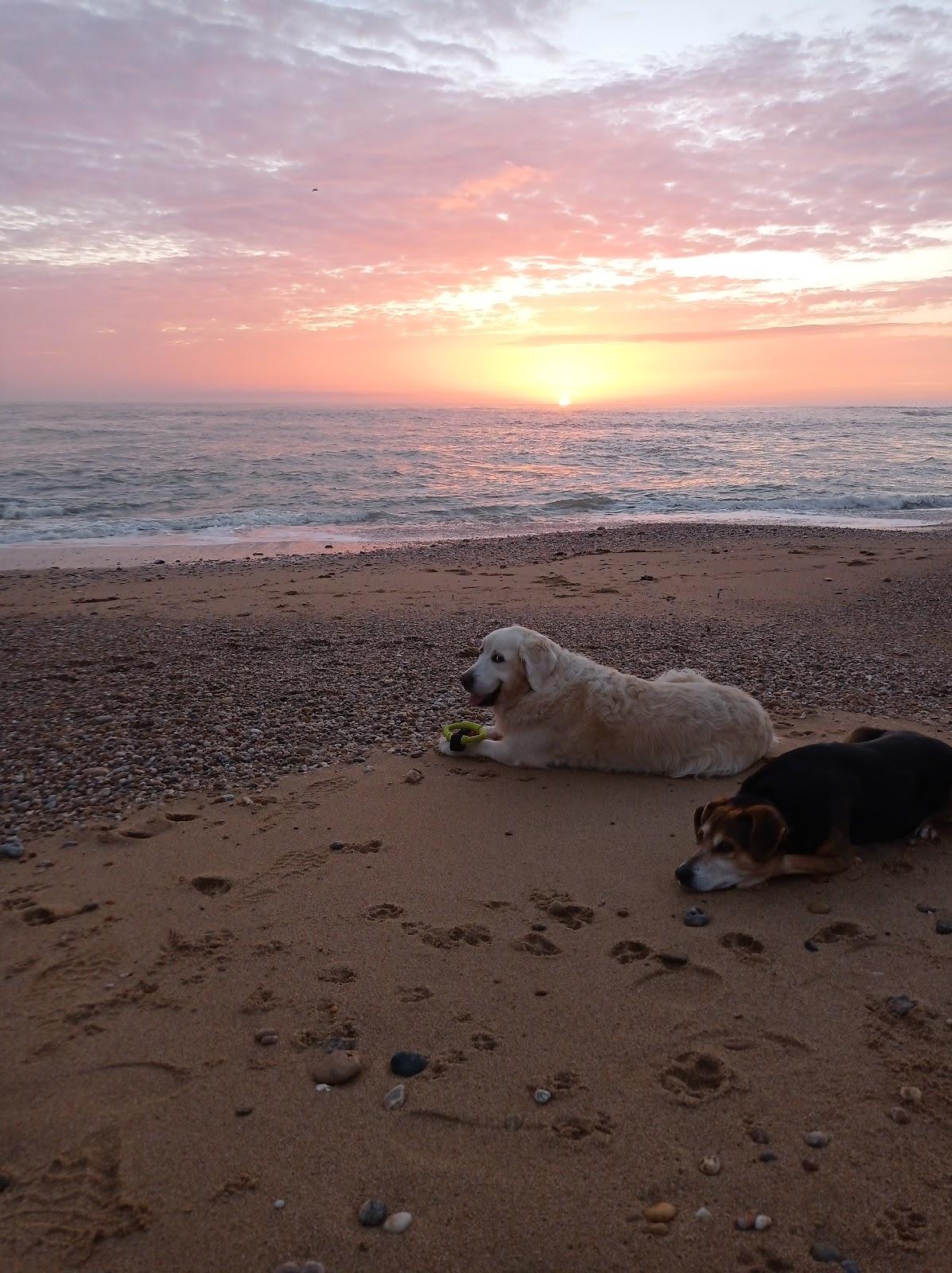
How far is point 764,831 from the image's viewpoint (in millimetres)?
4145

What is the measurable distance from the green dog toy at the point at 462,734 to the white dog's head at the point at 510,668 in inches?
11.0

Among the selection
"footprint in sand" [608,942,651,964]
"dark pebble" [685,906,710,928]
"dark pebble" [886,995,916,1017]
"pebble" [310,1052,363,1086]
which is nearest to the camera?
"pebble" [310,1052,363,1086]

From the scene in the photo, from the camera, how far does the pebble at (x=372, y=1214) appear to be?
242cm

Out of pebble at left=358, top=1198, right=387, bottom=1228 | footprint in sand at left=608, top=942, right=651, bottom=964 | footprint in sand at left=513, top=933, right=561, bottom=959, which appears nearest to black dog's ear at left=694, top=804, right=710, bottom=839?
footprint in sand at left=608, top=942, right=651, bottom=964

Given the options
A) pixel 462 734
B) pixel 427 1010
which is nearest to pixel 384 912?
pixel 427 1010

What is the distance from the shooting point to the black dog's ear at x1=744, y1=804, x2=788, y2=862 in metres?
4.13

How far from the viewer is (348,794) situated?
17.5 ft

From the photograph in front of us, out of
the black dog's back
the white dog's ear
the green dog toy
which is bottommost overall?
the green dog toy

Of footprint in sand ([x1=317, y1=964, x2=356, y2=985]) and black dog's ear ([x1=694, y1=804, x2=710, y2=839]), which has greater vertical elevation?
black dog's ear ([x1=694, y1=804, x2=710, y2=839])

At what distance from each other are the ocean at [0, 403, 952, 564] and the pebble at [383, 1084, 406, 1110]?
15516mm

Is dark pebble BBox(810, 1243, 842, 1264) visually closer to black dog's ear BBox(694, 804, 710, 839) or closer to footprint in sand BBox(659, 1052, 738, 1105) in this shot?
footprint in sand BBox(659, 1052, 738, 1105)

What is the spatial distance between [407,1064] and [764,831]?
6.95 ft

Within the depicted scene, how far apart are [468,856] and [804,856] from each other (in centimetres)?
177

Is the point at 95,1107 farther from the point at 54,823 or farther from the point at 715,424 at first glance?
the point at 715,424
